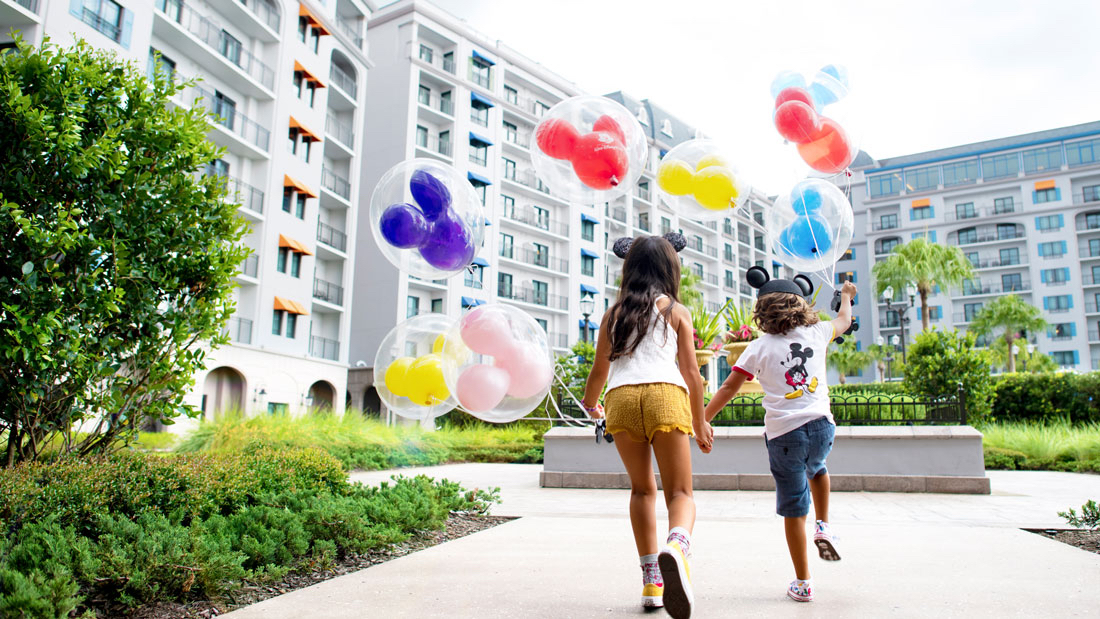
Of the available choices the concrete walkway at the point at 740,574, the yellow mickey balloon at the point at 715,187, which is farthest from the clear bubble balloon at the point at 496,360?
the yellow mickey balloon at the point at 715,187

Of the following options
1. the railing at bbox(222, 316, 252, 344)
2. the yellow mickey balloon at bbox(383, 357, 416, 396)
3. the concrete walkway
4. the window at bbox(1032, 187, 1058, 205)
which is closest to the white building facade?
the railing at bbox(222, 316, 252, 344)

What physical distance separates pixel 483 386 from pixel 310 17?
91.8 ft

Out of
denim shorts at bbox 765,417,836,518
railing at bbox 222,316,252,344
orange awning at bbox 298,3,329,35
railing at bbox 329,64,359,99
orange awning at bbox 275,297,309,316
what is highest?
orange awning at bbox 298,3,329,35

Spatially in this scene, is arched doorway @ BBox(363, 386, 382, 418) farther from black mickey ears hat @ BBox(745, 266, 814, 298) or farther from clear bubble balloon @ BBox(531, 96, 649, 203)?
black mickey ears hat @ BBox(745, 266, 814, 298)

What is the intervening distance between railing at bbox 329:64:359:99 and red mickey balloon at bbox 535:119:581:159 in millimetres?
28324

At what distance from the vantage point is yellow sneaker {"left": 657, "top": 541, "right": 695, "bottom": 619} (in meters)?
2.47

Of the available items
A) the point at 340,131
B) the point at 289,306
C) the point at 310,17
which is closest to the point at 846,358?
the point at 340,131

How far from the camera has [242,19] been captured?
985 inches

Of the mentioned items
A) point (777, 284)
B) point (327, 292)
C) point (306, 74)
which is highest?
point (306, 74)

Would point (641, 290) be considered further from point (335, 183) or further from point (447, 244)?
point (335, 183)

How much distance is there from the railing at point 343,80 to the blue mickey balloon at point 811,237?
95.5ft

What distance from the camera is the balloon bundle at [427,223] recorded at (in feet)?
16.7

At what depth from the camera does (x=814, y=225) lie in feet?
17.7

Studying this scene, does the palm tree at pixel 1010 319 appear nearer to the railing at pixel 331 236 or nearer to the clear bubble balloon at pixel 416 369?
the railing at pixel 331 236
